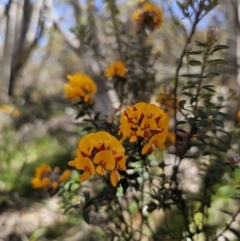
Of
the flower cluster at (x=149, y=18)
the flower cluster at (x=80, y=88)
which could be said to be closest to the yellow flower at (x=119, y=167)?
the flower cluster at (x=80, y=88)

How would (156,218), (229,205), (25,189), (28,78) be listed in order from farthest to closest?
(28,78) → (25,189) → (156,218) → (229,205)

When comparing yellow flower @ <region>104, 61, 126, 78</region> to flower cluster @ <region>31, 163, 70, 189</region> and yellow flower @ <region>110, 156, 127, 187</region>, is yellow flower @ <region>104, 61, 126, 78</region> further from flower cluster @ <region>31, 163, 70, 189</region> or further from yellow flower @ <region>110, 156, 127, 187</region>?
yellow flower @ <region>110, 156, 127, 187</region>

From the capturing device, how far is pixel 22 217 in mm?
2982

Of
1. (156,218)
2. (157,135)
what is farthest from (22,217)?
(157,135)

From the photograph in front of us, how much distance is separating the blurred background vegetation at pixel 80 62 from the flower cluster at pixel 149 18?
0.08 metres

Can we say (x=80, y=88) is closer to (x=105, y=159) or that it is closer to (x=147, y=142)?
(x=147, y=142)

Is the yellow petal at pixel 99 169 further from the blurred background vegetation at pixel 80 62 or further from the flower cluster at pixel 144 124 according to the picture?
the blurred background vegetation at pixel 80 62

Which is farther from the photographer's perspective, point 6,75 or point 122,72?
point 6,75

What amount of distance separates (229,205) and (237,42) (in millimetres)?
1323

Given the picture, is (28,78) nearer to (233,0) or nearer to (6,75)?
(6,75)

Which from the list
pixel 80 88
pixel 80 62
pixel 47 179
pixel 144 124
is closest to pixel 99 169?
pixel 144 124

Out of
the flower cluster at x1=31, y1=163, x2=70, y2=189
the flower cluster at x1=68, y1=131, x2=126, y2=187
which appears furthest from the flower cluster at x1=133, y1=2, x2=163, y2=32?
the flower cluster at x1=68, y1=131, x2=126, y2=187

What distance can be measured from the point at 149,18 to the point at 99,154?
1204mm

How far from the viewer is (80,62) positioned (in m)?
4.39
